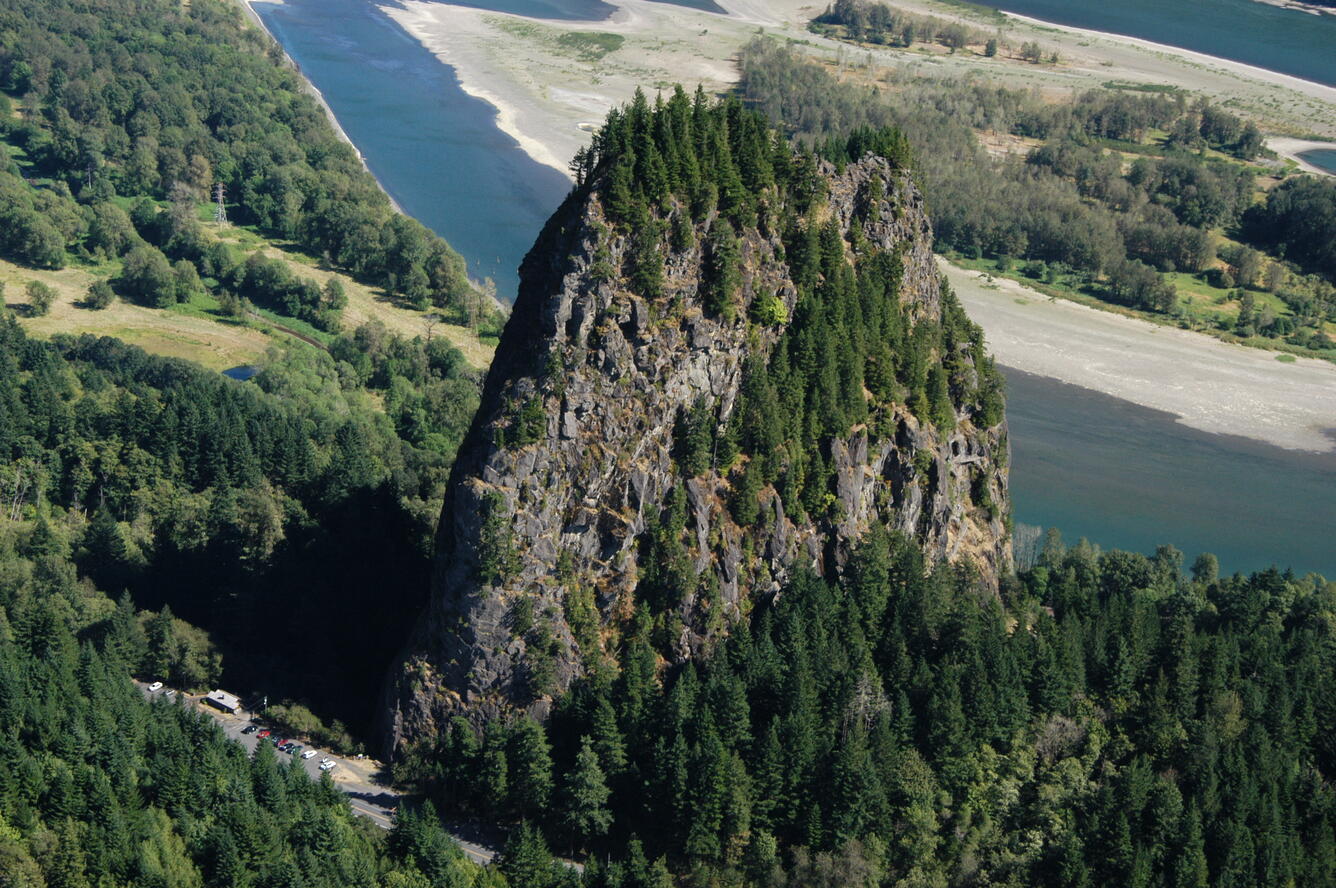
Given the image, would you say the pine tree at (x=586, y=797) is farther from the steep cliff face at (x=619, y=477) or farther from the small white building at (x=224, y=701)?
the small white building at (x=224, y=701)

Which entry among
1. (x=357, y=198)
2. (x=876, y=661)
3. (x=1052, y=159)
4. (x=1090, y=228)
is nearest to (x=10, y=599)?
(x=876, y=661)

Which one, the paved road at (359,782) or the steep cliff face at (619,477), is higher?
the steep cliff face at (619,477)

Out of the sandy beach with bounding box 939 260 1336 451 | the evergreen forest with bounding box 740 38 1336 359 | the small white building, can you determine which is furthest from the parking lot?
the evergreen forest with bounding box 740 38 1336 359

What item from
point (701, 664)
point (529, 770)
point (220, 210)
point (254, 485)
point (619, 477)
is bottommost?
point (529, 770)

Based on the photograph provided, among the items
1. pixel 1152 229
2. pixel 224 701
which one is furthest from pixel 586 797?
pixel 1152 229

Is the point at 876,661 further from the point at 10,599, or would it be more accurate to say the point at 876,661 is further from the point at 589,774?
the point at 10,599

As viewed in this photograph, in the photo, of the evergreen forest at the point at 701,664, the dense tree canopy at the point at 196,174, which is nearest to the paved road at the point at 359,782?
the evergreen forest at the point at 701,664

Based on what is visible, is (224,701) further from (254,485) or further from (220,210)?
(220,210)
